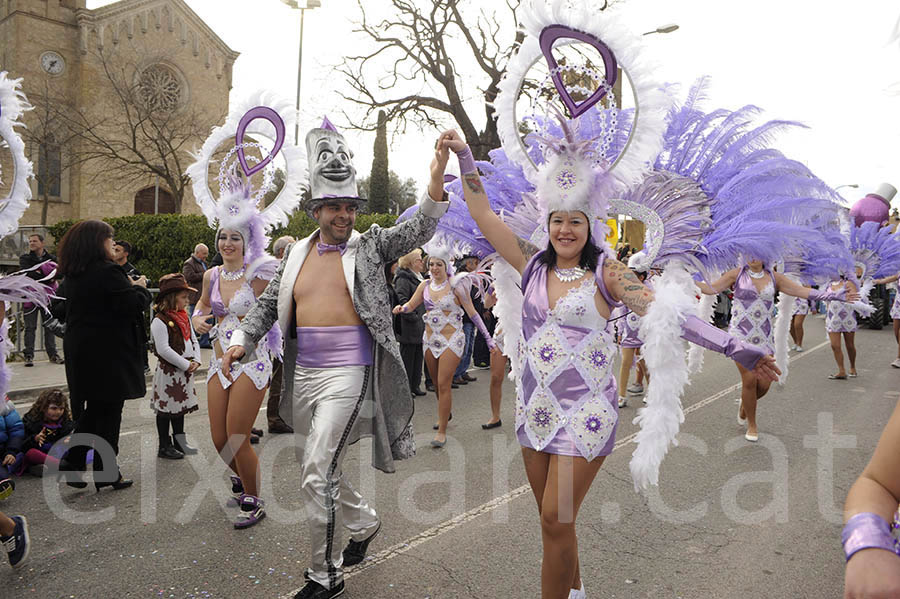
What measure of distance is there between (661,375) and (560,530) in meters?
0.78

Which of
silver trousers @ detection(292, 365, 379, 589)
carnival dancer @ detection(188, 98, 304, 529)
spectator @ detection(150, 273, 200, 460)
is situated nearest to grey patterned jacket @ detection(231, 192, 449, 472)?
silver trousers @ detection(292, 365, 379, 589)

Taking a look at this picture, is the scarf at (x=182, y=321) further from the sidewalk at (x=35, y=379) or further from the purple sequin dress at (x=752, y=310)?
the purple sequin dress at (x=752, y=310)

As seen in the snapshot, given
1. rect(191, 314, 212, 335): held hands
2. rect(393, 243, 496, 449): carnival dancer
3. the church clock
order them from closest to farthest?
rect(191, 314, 212, 335): held hands, rect(393, 243, 496, 449): carnival dancer, the church clock

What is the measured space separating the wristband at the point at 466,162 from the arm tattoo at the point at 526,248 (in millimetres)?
429

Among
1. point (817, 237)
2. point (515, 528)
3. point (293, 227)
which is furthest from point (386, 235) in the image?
point (293, 227)

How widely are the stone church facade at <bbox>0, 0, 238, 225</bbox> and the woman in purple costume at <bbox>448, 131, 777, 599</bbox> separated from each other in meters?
26.4

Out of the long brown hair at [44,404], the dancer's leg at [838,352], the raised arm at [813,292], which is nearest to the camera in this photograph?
the long brown hair at [44,404]

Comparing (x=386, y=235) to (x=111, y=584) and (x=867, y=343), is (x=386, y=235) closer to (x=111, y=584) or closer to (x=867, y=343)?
(x=111, y=584)

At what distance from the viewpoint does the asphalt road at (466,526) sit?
351 centimetres

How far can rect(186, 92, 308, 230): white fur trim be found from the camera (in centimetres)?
521

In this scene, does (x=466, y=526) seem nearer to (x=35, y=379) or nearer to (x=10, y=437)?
(x=10, y=437)

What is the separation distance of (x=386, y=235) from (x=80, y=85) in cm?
3221

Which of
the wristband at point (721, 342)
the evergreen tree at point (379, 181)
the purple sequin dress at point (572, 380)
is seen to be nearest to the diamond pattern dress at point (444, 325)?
the purple sequin dress at point (572, 380)

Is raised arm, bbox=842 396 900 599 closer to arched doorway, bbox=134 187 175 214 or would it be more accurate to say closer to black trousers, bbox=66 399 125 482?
black trousers, bbox=66 399 125 482
